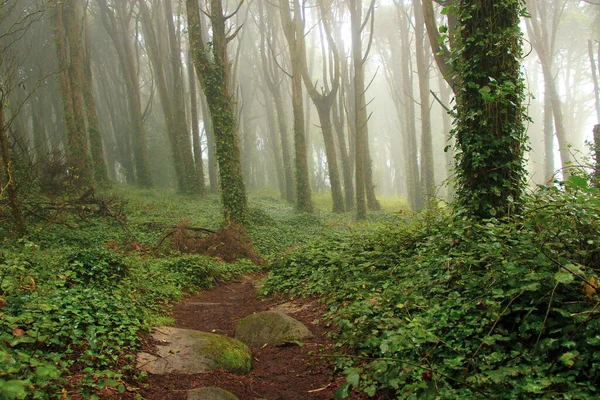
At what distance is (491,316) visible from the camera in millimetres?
3121

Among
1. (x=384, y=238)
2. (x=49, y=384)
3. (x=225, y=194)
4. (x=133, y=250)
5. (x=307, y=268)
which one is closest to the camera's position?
(x=49, y=384)

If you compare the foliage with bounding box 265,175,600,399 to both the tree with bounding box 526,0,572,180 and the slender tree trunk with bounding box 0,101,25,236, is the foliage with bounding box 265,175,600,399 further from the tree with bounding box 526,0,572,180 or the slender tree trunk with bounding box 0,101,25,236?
the tree with bounding box 526,0,572,180

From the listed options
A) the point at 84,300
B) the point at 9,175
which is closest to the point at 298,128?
the point at 9,175

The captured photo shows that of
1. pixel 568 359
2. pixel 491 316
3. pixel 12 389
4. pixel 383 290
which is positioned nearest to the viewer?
pixel 12 389

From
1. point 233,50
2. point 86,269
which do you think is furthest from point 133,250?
point 233,50

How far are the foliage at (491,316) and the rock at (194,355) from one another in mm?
1067

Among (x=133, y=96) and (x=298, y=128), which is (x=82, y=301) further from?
(x=133, y=96)

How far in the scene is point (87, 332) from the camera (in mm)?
3738

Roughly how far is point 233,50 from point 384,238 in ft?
111

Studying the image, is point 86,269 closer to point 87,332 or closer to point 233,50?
point 87,332

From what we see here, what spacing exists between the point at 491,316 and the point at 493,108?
2.72m

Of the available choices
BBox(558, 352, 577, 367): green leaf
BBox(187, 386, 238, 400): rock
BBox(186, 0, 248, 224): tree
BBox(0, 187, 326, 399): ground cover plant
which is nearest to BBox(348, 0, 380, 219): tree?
BBox(186, 0, 248, 224): tree

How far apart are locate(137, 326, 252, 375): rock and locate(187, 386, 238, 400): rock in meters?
0.55

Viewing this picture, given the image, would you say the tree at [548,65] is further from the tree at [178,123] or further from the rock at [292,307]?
the rock at [292,307]
